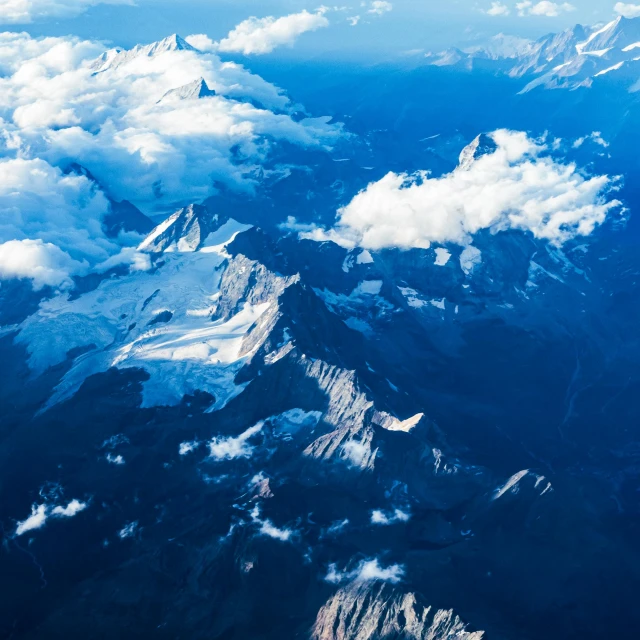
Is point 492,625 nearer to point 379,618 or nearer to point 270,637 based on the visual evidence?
point 379,618

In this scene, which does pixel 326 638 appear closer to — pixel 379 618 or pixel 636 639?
pixel 379 618

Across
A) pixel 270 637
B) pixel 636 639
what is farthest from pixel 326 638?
pixel 636 639

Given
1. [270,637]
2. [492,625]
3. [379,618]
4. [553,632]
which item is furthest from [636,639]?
[270,637]

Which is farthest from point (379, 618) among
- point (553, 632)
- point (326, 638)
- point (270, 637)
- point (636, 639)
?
point (636, 639)

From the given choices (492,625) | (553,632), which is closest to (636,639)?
(553,632)

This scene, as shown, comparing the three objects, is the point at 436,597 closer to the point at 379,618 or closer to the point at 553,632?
the point at 379,618

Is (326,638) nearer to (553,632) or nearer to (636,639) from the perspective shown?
(553,632)
